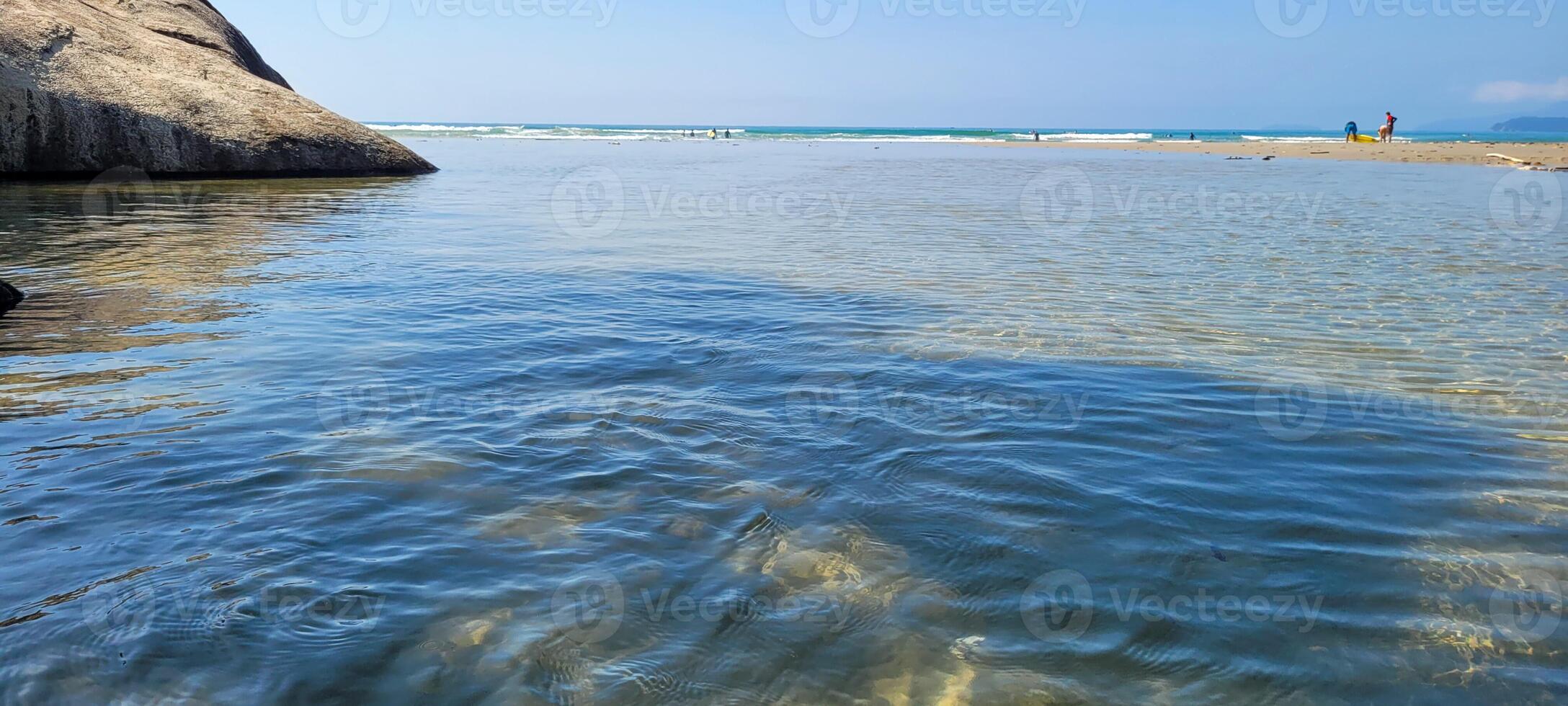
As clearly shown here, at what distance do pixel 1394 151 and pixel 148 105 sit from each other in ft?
137

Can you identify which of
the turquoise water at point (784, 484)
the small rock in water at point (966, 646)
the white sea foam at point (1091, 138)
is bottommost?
the small rock in water at point (966, 646)

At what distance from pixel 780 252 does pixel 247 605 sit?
9324 mm

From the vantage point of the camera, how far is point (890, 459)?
474 cm

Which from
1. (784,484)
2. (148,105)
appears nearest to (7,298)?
(784,484)

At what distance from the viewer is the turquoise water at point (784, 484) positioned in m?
3.02

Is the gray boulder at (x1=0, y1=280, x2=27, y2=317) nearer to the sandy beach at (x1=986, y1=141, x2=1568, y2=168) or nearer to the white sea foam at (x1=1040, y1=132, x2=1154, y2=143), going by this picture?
the sandy beach at (x1=986, y1=141, x2=1568, y2=168)

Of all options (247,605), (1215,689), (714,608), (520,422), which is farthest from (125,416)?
(1215,689)

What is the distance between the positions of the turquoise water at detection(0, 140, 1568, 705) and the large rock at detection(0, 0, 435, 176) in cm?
1047

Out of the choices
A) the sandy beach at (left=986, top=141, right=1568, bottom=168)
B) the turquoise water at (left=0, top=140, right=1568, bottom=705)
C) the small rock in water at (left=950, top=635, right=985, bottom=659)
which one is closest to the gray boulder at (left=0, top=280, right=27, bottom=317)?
the turquoise water at (left=0, top=140, right=1568, bottom=705)

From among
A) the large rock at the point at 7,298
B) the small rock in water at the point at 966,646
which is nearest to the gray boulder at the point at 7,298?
the large rock at the point at 7,298

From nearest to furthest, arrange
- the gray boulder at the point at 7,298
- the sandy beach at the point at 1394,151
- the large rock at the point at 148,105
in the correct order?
the gray boulder at the point at 7,298
the large rock at the point at 148,105
the sandy beach at the point at 1394,151

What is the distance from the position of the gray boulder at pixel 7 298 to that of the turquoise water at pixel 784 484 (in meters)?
0.14

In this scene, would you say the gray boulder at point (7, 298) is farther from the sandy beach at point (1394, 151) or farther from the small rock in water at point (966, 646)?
the sandy beach at point (1394, 151)

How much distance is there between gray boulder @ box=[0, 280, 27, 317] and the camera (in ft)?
25.0
